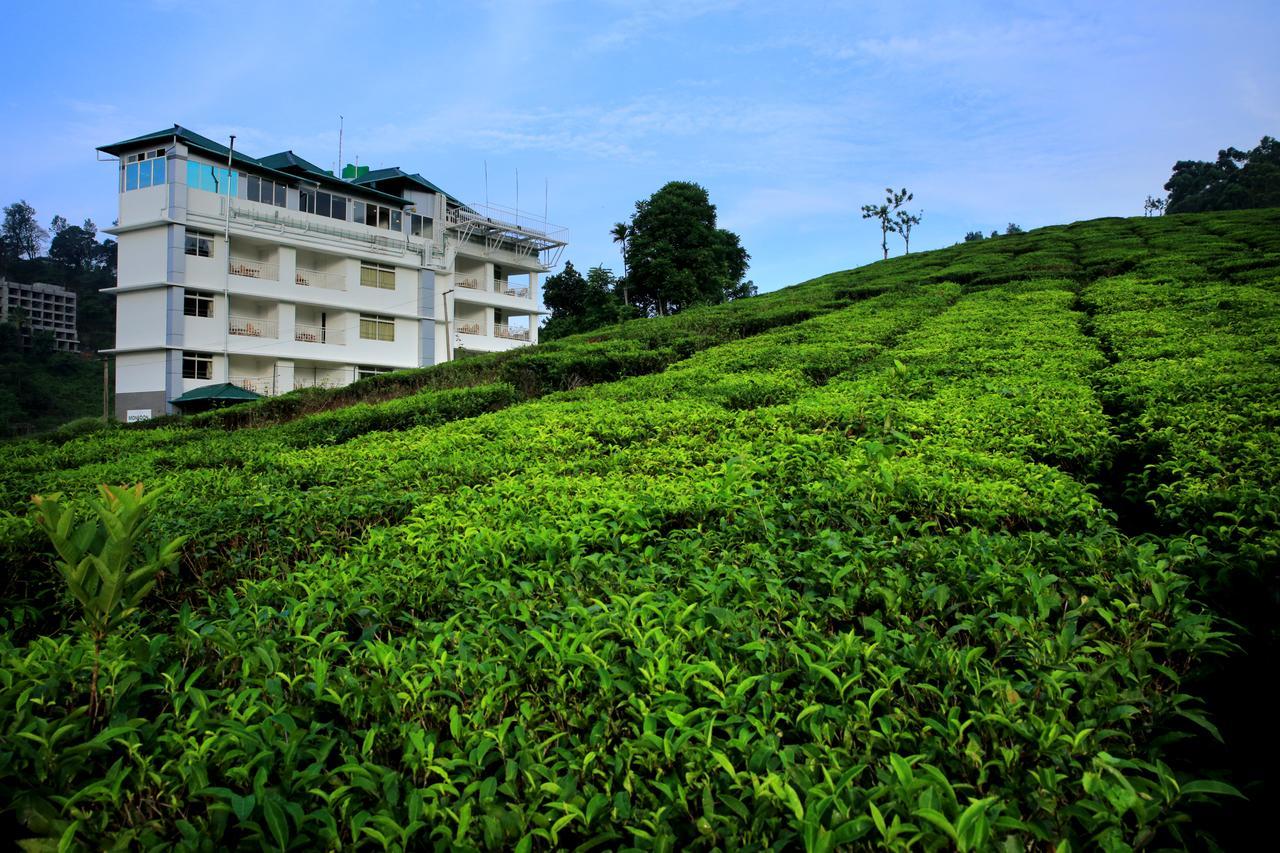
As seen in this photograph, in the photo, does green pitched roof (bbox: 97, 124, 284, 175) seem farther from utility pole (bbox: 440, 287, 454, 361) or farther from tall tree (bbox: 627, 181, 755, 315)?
tall tree (bbox: 627, 181, 755, 315)

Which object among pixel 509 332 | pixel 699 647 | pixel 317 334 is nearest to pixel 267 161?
pixel 317 334

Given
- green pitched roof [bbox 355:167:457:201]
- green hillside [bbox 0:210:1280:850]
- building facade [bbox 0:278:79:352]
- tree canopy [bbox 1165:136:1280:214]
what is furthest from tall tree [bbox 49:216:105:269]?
tree canopy [bbox 1165:136:1280:214]

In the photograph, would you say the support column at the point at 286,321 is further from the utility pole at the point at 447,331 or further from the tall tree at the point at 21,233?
the tall tree at the point at 21,233

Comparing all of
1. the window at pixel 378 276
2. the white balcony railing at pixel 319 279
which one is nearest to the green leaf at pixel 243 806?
the white balcony railing at pixel 319 279

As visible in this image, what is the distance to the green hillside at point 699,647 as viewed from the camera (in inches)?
73.4

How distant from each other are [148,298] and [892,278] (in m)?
26.4

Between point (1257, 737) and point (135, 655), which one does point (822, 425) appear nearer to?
point (1257, 737)

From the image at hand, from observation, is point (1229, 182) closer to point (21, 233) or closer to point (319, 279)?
point (319, 279)

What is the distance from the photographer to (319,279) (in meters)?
32.1

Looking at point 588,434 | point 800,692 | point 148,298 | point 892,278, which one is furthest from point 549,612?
point 148,298

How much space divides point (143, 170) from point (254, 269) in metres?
4.89

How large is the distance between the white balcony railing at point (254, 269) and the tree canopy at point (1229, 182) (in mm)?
51792

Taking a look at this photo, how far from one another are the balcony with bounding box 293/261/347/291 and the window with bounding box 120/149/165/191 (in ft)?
18.7

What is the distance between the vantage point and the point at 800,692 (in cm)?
232
